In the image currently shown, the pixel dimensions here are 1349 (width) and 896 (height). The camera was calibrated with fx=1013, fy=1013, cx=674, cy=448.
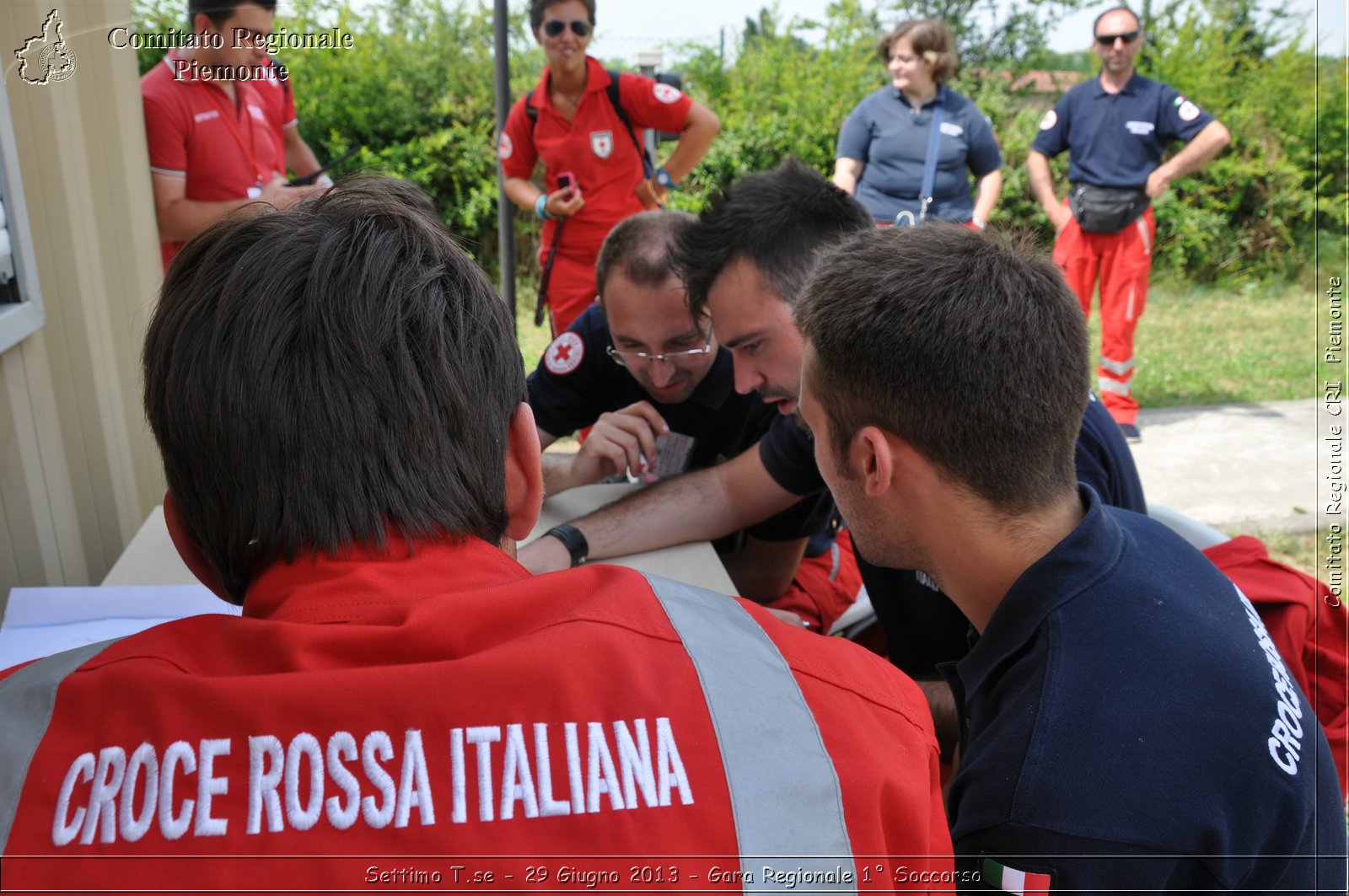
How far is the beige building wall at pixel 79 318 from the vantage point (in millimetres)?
2029

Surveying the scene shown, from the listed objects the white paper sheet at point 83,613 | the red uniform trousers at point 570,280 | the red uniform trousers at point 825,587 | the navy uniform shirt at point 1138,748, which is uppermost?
the navy uniform shirt at point 1138,748

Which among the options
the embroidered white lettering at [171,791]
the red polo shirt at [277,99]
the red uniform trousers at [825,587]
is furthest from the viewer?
the red polo shirt at [277,99]

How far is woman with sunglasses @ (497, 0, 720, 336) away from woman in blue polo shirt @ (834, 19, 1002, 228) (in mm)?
1035

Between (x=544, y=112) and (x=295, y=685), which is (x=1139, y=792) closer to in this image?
(x=295, y=685)

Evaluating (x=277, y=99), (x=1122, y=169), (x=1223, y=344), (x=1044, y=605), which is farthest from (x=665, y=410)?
(x=1223, y=344)

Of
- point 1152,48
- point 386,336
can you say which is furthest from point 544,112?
point 1152,48

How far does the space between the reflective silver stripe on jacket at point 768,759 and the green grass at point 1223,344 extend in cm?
543

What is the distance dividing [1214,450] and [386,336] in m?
5.26

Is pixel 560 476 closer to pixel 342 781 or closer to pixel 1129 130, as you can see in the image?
pixel 342 781

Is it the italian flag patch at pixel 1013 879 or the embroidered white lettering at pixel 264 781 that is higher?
the embroidered white lettering at pixel 264 781

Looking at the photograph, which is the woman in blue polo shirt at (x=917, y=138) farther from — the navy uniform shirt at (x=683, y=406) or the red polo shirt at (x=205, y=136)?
the red polo shirt at (x=205, y=136)

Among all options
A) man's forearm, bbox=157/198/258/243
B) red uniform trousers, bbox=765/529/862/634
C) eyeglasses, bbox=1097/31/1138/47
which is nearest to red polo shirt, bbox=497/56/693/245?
man's forearm, bbox=157/198/258/243

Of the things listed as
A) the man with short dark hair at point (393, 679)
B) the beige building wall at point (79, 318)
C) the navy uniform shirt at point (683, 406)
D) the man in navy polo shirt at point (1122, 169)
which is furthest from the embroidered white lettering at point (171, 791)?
the man in navy polo shirt at point (1122, 169)

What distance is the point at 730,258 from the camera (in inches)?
92.1
